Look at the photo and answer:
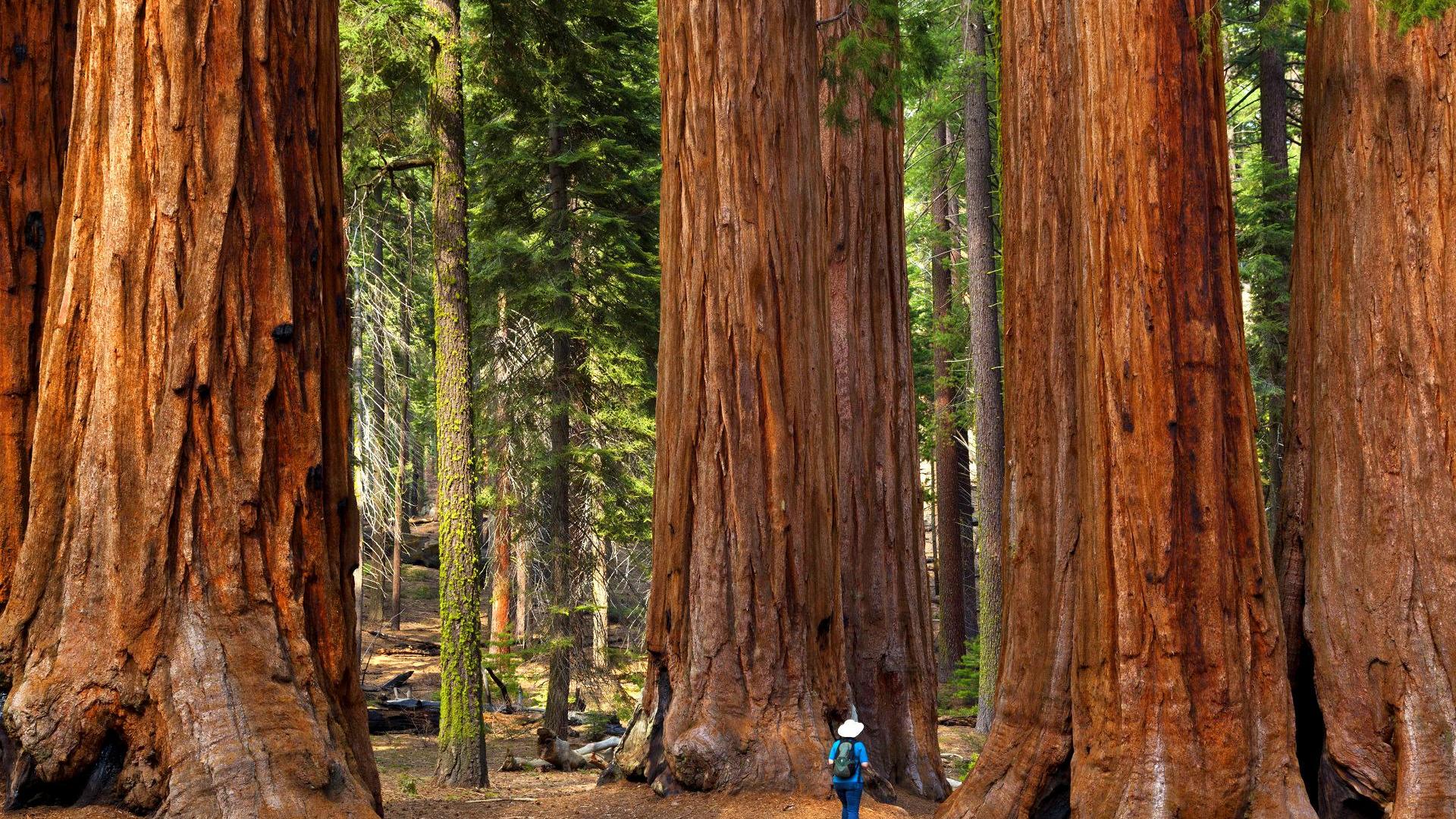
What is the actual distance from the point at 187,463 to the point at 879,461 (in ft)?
21.1

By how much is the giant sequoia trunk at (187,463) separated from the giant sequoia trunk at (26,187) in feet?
1.99

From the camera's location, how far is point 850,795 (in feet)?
19.7

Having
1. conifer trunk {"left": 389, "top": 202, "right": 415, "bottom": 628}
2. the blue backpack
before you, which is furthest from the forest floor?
conifer trunk {"left": 389, "top": 202, "right": 415, "bottom": 628}

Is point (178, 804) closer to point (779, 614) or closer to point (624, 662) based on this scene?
point (779, 614)

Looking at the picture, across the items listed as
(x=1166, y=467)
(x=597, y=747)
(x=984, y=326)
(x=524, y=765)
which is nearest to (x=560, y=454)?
(x=597, y=747)

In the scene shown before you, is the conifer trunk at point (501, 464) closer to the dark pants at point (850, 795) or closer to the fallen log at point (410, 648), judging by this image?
the fallen log at point (410, 648)

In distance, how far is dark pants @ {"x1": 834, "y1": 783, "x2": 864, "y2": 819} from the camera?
19.7 feet

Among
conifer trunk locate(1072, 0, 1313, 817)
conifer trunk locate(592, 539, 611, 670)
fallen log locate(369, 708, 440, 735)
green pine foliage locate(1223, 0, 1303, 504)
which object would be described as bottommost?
fallen log locate(369, 708, 440, 735)

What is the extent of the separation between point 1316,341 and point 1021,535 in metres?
1.91

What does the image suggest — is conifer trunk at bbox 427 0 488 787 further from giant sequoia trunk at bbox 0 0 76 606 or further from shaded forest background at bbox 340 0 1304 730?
giant sequoia trunk at bbox 0 0 76 606

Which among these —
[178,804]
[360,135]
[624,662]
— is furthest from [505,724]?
[178,804]

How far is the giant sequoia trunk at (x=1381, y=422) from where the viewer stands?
17.8 feet

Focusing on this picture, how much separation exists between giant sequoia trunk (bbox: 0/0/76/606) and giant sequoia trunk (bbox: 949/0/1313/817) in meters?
4.98

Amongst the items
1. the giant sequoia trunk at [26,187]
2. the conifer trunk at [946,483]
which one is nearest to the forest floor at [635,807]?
the giant sequoia trunk at [26,187]
